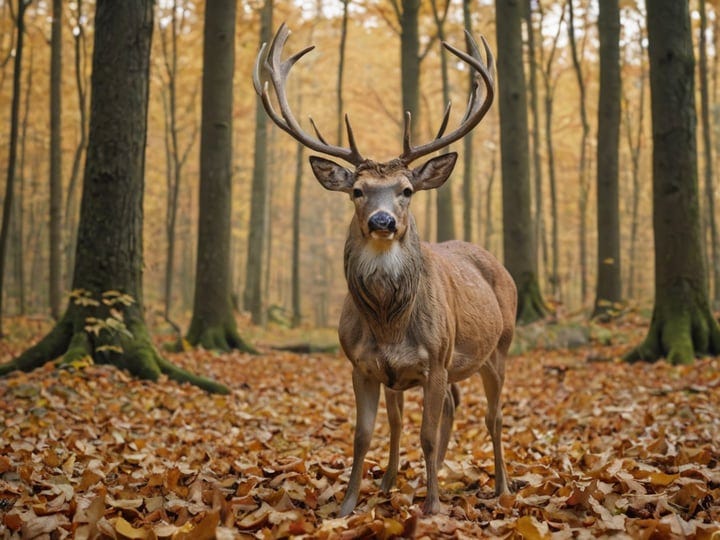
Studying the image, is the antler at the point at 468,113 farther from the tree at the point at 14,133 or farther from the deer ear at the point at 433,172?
the tree at the point at 14,133

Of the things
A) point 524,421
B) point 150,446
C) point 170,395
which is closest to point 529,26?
point 524,421

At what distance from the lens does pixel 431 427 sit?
154 inches

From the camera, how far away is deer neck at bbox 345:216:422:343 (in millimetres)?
3898

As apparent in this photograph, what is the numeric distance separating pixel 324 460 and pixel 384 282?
1992 millimetres

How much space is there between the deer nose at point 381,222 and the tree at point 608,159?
1145 centimetres

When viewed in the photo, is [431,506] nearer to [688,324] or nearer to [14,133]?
[688,324]

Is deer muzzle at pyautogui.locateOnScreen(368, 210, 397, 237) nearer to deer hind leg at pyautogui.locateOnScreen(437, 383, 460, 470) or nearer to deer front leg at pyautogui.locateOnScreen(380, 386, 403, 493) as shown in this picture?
deer front leg at pyautogui.locateOnScreen(380, 386, 403, 493)

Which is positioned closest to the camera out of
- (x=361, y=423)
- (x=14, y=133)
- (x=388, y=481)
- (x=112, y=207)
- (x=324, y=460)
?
(x=361, y=423)

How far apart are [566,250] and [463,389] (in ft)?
92.0

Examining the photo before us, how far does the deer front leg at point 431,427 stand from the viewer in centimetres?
389

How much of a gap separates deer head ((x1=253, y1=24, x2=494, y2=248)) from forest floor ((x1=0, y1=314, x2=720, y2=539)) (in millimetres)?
1604

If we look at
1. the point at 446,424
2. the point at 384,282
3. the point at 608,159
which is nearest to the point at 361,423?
the point at 384,282

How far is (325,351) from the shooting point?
13609 millimetres

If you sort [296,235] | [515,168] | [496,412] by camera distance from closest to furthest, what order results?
[496,412]
[515,168]
[296,235]
